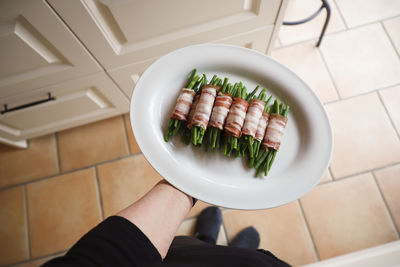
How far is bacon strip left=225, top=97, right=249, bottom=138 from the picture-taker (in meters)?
0.73

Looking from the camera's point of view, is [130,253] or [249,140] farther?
[249,140]

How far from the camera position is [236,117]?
75 centimetres

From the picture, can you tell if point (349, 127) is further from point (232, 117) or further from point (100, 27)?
point (100, 27)

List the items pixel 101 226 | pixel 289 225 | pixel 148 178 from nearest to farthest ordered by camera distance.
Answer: pixel 101 226 < pixel 289 225 < pixel 148 178

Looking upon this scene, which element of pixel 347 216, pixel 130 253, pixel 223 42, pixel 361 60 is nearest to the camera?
pixel 130 253

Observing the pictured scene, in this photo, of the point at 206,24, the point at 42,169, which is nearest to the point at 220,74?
the point at 206,24

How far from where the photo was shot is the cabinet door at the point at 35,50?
0.72 meters

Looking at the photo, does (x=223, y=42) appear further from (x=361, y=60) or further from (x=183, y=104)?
A: (x=361, y=60)

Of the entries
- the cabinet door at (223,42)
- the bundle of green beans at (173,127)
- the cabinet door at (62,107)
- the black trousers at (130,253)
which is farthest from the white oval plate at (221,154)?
the cabinet door at (62,107)

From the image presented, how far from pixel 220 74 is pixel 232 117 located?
0.58 ft

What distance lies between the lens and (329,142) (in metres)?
0.75

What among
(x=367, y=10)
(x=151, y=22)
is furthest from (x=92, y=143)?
(x=367, y=10)

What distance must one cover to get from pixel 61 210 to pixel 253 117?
1.23 metres

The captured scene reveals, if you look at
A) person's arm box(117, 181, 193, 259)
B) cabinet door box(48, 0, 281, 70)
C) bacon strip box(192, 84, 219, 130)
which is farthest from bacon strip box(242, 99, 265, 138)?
cabinet door box(48, 0, 281, 70)
